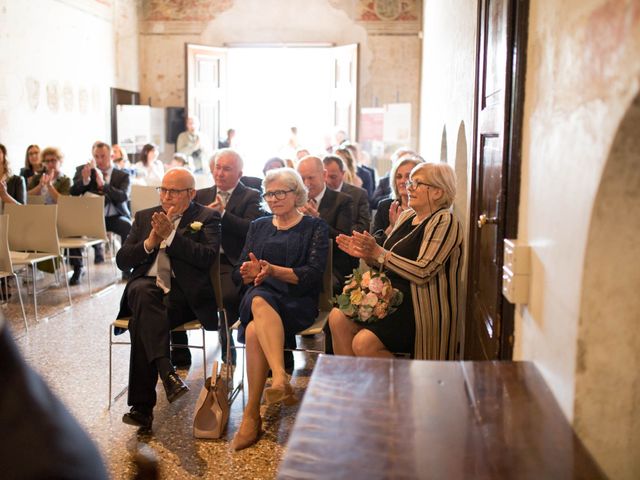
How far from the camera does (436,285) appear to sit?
4.00 metres

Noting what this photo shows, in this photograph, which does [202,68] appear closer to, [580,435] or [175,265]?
[175,265]

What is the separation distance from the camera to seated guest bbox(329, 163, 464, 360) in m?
3.92

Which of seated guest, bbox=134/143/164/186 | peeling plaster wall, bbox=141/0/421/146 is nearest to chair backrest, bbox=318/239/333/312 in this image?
seated guest, bbox=134/143/164/186

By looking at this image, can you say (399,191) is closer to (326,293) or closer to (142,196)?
(326,293)

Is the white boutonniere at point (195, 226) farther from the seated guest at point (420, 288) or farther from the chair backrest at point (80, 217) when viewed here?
the chair backrest at point (80, 217)

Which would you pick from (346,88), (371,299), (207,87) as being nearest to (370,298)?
(371,299)

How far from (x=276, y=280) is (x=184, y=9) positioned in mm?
12024

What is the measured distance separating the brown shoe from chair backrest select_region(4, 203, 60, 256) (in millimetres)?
3647

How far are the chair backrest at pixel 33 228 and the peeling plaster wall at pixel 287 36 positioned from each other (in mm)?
8795

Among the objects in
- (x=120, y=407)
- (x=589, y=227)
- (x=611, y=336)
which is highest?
(x=589, y=227)

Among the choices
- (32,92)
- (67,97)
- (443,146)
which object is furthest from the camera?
(67,97)

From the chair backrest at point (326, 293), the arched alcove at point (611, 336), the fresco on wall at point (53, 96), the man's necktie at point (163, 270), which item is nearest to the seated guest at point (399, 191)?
the chair backrest at point (326, 293)

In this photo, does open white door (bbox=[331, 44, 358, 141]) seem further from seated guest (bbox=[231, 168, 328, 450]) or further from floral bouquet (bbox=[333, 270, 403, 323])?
floral bouquet (bbox=[333, 270, 403, 323])

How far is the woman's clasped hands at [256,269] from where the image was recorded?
4.32 m
